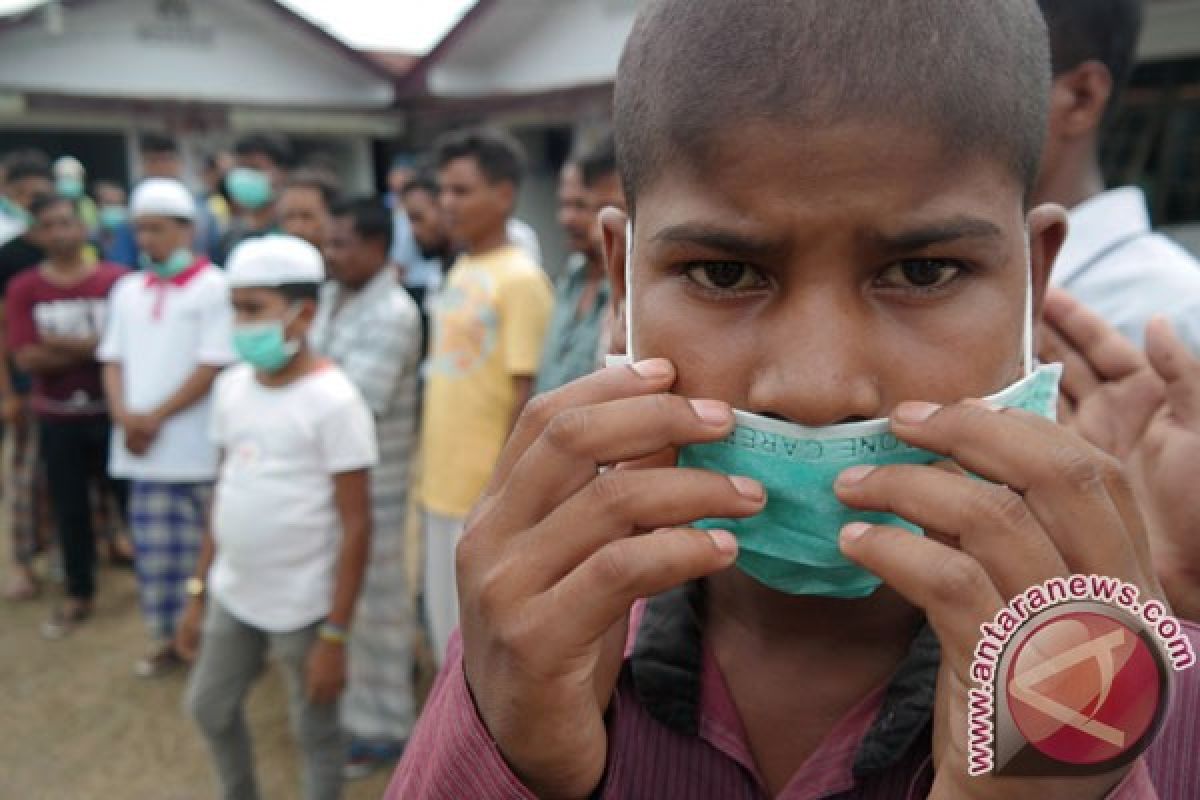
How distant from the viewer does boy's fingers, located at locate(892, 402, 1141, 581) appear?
80cm

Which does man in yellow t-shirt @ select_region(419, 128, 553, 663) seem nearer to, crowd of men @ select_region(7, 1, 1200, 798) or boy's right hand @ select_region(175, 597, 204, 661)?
crowd of men @ select_region(7, 1, 1200, 798)

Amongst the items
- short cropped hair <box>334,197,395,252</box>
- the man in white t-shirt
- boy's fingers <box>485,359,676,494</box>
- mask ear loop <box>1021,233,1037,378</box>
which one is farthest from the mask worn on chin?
short cropped hair <box>334,197,395,252</box>

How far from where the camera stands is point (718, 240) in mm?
990

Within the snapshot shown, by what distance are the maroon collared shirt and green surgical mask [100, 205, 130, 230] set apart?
33.7 feet

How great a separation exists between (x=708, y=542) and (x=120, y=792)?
12.6ft

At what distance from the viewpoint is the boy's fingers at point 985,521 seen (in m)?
0.80

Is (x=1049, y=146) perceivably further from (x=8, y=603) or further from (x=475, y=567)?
(x=8, y=603)

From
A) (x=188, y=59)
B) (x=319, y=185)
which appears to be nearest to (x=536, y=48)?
(x=188, y=59)

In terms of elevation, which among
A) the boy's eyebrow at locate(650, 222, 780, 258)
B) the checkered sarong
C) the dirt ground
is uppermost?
the boy's eyebrow at locate(650, 222, 780, 258)

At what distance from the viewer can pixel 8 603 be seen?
18.6ft

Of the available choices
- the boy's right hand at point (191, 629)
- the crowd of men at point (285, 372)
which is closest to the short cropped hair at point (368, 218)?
the crowd of men at point (285, 372)

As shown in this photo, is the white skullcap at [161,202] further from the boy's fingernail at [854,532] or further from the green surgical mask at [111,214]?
the green surgical mask at [111,214]

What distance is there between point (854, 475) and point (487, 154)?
11.6 feet

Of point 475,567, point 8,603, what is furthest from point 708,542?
point 8,603
